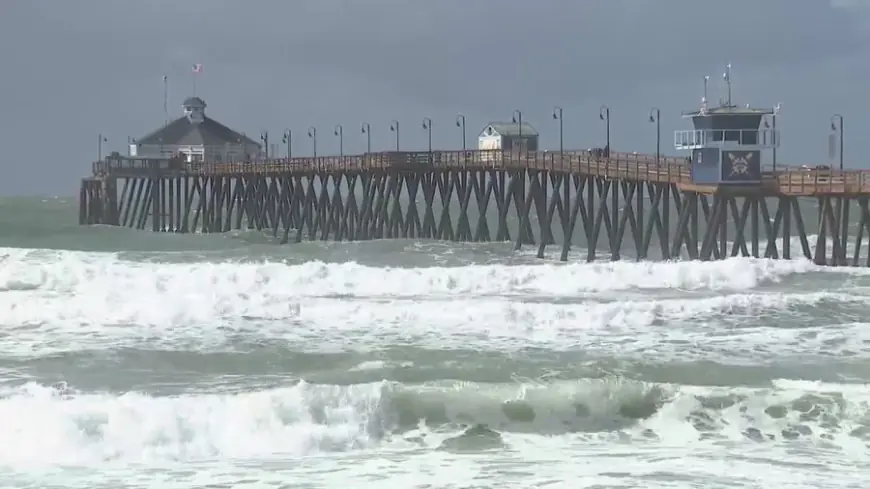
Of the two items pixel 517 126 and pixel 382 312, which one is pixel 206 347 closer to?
pixel 382 312

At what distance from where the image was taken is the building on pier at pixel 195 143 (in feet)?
246

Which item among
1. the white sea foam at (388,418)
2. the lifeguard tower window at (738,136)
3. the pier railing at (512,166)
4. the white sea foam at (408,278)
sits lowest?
the white sea foam at (388,418)

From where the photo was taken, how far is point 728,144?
35594 millimetres

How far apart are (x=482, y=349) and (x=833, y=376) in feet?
17.7

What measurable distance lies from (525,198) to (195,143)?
32598mm

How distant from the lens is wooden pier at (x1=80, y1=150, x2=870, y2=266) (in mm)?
35594

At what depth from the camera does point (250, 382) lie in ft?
59.6

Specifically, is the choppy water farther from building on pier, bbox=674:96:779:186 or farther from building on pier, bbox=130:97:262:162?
building on pier, bbox=130:97:262:162

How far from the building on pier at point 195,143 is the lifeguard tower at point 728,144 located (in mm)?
41727

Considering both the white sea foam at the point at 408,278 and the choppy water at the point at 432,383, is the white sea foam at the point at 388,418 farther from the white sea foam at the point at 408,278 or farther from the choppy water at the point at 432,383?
the white sea foam at the point at 408,278

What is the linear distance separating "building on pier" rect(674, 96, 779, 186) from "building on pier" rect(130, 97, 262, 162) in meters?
41.7

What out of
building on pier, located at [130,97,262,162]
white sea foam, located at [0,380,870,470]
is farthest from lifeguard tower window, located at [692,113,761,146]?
building on pier, located at [130,97,262,162]

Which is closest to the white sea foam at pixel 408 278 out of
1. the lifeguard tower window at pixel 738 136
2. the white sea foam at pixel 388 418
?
the lifeguard tower window at pixel 738 136

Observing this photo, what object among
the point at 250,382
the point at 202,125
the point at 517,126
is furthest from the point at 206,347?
the point at 202,125
